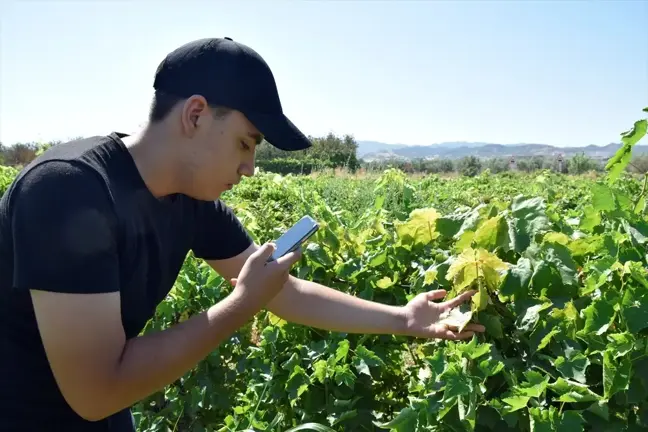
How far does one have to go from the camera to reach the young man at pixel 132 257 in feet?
4.25

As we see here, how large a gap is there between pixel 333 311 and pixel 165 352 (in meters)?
0.70

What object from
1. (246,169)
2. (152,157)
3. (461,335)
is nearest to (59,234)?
(152,157)

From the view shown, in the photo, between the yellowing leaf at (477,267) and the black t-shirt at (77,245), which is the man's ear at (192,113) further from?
the yellowing leaf at (477,267)

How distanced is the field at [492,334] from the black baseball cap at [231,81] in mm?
599

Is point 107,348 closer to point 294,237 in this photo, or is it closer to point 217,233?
point 294,237

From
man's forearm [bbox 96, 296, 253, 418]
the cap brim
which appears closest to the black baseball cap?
the cap brim

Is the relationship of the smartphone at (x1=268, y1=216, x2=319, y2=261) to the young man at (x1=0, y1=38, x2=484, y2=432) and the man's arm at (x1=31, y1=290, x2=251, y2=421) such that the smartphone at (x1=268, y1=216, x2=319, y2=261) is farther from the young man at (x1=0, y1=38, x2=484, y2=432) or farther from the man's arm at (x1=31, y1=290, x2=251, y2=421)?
the man's arm at (x1=31, y1=290, x2=251, y2=421)

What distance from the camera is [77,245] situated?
129 cm

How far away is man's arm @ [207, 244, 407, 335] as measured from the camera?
1.89 meters

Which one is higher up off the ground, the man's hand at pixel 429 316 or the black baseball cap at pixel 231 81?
the black baseball cap at pixel 231 81

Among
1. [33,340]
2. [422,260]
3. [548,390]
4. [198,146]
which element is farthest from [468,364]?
[33,340]

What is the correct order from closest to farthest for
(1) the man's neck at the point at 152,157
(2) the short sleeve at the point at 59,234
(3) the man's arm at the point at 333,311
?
1. (2) the short sleeve at the point at 59,234
2. (1) the man's neck at the point at 152,157
3. (3) the man's arm at the point at 333,311

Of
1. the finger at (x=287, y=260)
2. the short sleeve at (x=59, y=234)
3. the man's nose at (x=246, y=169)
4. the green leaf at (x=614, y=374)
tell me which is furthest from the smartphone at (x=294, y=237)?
the green leaf at (x=614, y=374)

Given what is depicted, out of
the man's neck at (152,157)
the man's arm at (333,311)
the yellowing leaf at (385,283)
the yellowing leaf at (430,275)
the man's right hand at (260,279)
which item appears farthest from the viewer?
the yellowing leaf at (385,283)
